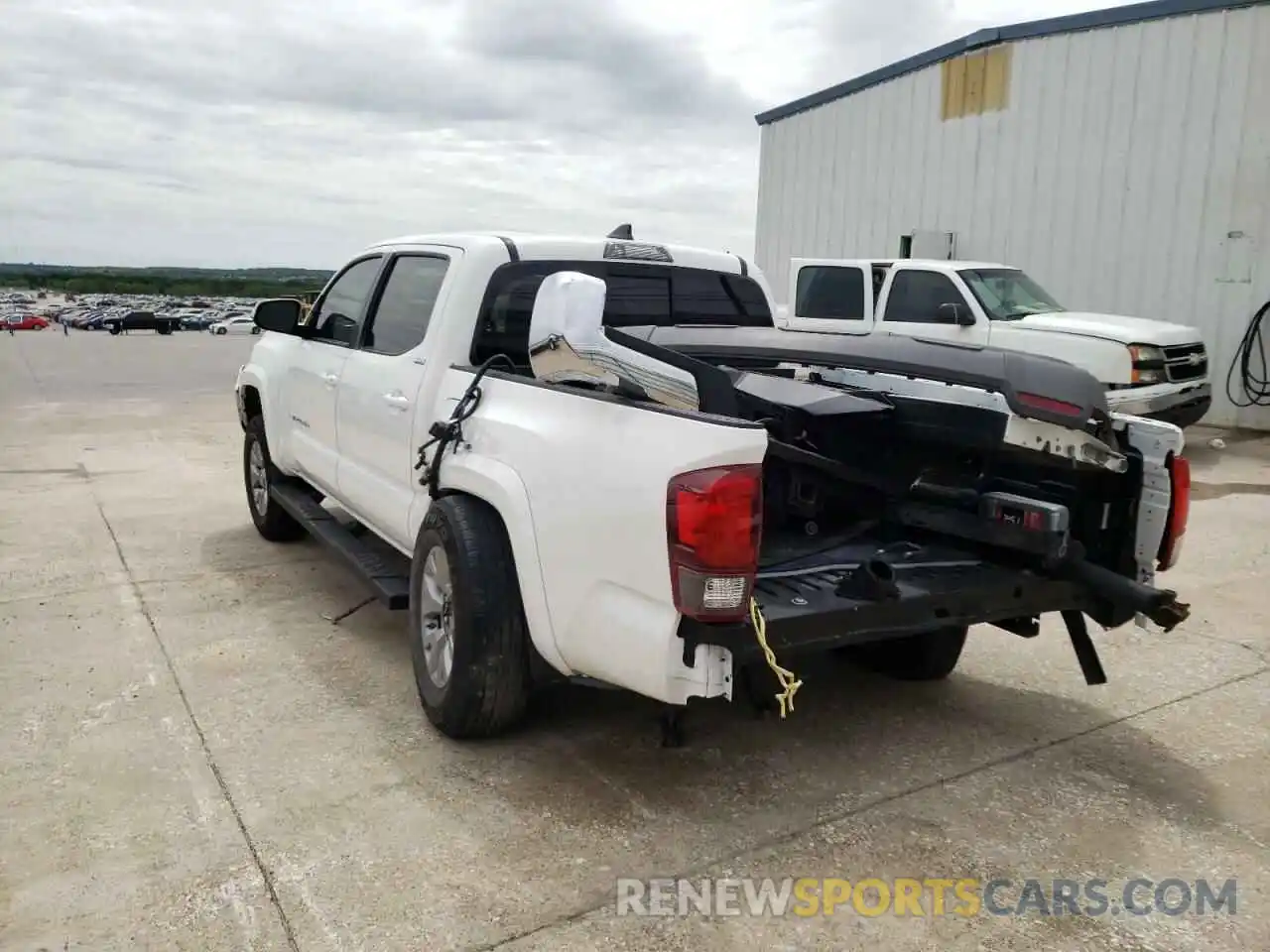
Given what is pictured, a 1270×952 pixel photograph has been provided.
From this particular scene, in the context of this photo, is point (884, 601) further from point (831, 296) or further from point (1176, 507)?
point (831, 296)

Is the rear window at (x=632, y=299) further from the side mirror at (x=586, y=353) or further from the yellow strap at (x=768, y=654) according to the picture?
the yellow strap at (x=768, y=654)

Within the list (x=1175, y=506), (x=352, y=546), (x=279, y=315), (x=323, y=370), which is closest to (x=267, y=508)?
(x=279, y=315)

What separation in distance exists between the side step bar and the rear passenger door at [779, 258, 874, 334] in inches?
266

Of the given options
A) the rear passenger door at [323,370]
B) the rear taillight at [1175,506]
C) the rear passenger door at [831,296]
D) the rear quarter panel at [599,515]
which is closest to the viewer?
the rear quarter panel at [599,515]

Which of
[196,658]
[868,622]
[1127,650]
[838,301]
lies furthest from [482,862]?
[838,301]

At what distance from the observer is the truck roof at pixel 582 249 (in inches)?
172

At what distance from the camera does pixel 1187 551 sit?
6.82 m

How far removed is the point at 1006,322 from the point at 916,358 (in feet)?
24.4

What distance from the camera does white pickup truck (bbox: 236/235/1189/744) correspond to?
295cm

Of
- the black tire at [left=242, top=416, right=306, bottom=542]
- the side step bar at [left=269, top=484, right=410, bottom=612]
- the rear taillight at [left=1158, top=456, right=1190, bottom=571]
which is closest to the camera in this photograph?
the rear taillight at [left=1158, top=456, right=1190, bottom=571]

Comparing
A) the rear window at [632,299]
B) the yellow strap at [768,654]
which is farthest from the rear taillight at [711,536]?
the rear window at [632,299]

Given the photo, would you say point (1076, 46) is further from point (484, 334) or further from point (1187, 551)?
point (484, 334)

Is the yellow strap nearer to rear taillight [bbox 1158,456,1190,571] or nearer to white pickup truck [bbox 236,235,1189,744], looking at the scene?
white pickup truck [bbox 236,235,1189,744]

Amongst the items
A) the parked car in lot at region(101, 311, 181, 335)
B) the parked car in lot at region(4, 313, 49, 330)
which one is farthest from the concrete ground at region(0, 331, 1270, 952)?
the parked car in lot at region(4, 313, 49, 330)
